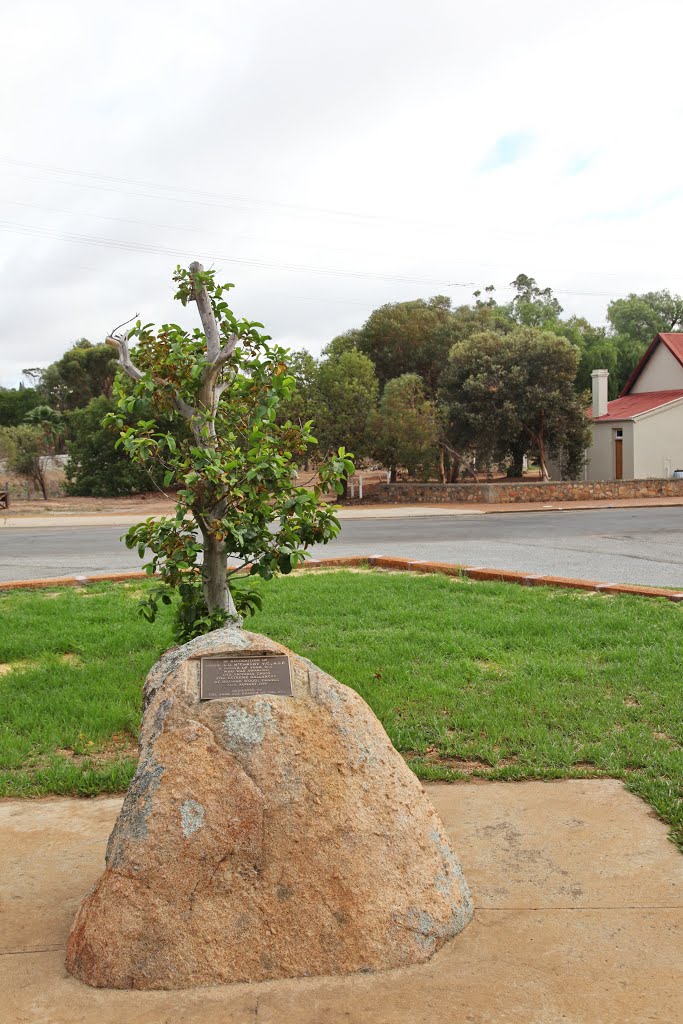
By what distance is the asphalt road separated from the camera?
39.9ft

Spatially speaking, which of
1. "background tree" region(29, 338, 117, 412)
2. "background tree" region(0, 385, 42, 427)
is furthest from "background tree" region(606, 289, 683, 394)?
"background tree" region(0, 385, 42, 427)

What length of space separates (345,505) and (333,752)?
92.8 ft

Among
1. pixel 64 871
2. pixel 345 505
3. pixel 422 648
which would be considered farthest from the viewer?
pixel 345 505

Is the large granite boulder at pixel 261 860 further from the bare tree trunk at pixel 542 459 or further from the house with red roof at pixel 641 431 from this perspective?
the house with red roof at pixel 641 431

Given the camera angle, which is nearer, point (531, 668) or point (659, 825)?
point (659, 825)

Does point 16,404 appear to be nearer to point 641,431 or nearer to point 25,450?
point 25,450

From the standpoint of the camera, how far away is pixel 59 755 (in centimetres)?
522

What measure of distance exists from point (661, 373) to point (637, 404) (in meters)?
3.05

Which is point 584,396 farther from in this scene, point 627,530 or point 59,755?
point 59,755

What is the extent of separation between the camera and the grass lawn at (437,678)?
505 centimetres

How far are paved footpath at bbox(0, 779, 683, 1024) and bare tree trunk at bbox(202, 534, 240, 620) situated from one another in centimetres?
155

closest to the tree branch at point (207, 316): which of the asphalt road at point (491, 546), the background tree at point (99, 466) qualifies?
the asphalt road at point (491, 546)

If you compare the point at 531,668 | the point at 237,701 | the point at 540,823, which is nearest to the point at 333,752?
the point at 237,701

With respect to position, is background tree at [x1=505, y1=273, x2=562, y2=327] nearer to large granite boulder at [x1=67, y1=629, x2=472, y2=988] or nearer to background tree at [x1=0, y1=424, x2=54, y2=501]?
background tree at [x1=0, y1=424, x2=54, y2=501]
